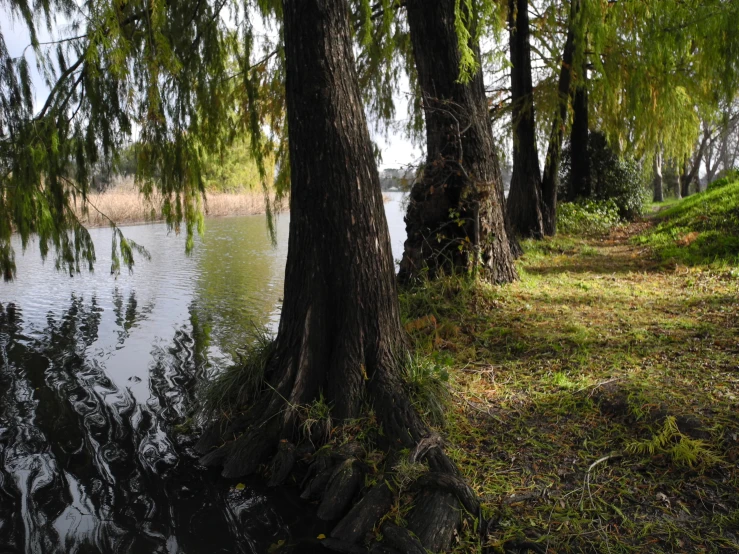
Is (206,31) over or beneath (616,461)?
over

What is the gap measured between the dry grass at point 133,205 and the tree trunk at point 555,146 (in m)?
9.24

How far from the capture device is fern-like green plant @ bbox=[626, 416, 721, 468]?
276 centimetres

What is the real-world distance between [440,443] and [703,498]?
1283 millimetres

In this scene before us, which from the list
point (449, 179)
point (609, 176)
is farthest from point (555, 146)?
point (449, 179)

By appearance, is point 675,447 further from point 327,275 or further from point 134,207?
point 134,207

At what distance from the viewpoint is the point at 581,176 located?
11836 millimetres

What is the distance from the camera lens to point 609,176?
12.2m

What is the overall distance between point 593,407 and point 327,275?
1.85 metres

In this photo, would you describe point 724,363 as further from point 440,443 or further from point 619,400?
point 440,443

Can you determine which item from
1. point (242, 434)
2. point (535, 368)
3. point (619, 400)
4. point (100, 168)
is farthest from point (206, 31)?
point (619, 400)

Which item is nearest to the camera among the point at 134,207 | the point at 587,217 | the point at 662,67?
the point at 662,67

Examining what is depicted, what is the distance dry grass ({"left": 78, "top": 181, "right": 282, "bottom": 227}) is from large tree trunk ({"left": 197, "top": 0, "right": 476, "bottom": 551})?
1223 centimetres

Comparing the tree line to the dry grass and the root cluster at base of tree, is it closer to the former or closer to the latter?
the root cluster at base of tree

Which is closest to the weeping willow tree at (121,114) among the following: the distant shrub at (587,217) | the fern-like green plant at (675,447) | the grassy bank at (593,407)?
the grassy bank at (593,407)
